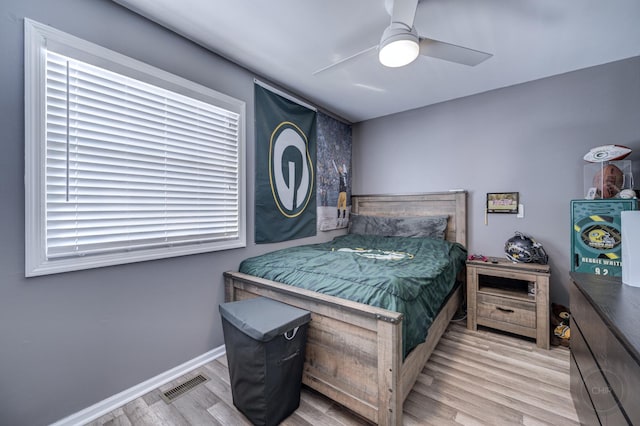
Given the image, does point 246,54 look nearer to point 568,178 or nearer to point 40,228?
point 40,228

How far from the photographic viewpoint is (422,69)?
2.42 meters

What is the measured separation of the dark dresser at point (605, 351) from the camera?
31.3 inches

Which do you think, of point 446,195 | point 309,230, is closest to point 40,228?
point 309,230

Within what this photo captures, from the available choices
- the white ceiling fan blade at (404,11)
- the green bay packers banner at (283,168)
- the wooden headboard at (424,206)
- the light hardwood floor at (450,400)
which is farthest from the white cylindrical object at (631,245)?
the green bay packers banner at (283,168)

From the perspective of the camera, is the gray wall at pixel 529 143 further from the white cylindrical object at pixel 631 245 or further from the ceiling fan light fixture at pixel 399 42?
the ceiling fan light fixture at pixel 399 42

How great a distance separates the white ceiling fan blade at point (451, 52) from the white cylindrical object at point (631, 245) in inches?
47.5

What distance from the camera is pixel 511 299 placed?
2.37 metres

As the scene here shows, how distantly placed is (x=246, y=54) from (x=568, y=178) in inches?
130

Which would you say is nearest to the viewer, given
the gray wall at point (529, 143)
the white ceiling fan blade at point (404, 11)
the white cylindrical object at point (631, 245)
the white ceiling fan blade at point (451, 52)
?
the white cylindrical object at point (631, 245)

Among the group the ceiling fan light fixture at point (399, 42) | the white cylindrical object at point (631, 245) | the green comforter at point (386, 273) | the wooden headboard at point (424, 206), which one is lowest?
the green comforter at point (386, 273)

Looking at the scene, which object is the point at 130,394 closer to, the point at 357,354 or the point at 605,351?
the point at 357,354

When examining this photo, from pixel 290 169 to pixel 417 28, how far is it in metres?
1.70

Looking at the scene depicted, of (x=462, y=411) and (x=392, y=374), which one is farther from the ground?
(x=392, y=374)

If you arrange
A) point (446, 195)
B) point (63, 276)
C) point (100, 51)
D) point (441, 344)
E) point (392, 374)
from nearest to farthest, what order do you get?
point (392, 374), point (63, 276), point (100, 51), point (441, 344), point (446, 195)
